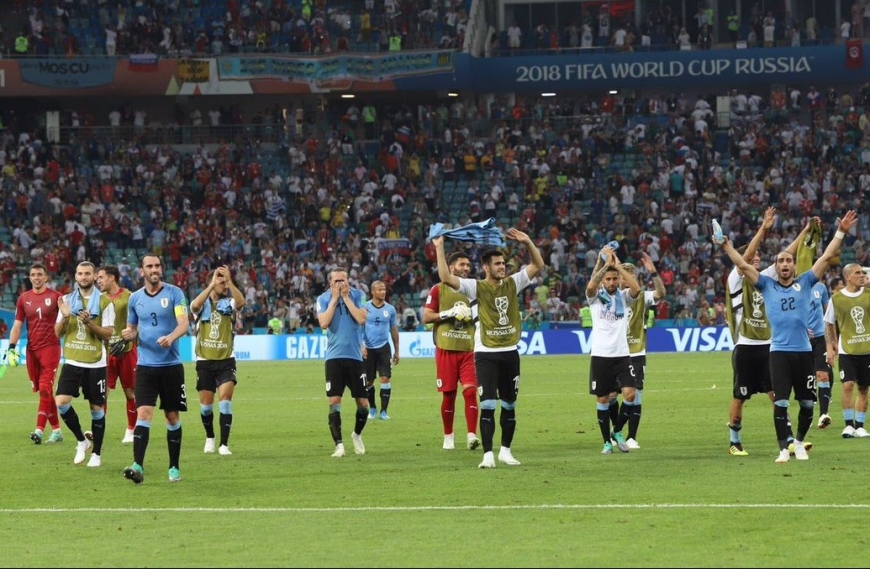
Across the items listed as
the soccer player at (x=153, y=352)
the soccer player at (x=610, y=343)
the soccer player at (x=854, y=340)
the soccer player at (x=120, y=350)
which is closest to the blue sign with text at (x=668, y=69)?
the soccer player at (x=120, y=350)

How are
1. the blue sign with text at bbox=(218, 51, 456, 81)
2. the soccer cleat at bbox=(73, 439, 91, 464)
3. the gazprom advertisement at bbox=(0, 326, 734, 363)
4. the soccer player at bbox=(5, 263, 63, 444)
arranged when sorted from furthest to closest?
the blue sign with text at bbox=(218, 51, 456, 81) → the gazprom advertisement at bbox=(0, 326, 734, 363) → the soccer player at bbox=(5, 263, 63, 444) → the soccer cleat at bbox=(73, 439, 91, 464)

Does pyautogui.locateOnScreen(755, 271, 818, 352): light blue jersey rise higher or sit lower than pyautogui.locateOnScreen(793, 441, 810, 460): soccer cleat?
higher

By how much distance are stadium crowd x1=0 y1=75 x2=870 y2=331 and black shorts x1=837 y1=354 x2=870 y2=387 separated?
25607 mm

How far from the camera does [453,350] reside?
59.8ft

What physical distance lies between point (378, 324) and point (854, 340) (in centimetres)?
758

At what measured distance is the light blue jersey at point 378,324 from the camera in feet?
75.8

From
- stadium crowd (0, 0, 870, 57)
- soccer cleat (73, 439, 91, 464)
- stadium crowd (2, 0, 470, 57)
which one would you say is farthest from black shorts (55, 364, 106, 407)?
stadium crowd (0, 0, 870, 57)

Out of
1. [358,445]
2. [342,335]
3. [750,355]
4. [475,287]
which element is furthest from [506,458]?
[750,355]

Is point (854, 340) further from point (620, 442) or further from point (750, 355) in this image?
point (620, 442)

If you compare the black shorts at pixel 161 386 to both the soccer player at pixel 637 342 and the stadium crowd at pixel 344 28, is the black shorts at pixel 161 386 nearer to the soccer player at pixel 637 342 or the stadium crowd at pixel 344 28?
the soccer player at pixel 637 342

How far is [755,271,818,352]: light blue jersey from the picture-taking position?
15938mm

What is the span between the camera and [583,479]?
15117 mm

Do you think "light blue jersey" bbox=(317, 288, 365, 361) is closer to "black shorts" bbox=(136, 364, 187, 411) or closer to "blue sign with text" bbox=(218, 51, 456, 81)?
"black shorts" bbox=(136, 364, 187, 411)

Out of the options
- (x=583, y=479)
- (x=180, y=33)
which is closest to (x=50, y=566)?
(x=583, y=479)
